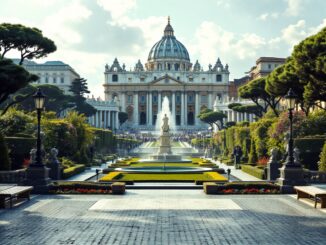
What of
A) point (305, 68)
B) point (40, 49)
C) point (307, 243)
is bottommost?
point (307, 243)

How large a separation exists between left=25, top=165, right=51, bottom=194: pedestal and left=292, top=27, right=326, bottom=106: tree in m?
19.8

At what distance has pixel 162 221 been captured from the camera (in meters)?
18.9

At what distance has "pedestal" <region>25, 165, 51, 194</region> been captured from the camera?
28172 mm

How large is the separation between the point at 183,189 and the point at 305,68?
16031 mm

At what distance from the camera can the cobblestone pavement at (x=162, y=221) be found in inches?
621

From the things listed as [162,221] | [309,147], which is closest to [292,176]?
[162,221]

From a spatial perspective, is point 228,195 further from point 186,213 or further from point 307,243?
point 307,243

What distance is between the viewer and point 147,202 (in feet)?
80.5

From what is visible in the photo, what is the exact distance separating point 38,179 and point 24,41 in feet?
90.1

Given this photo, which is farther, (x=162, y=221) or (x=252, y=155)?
(x=252, y=155)

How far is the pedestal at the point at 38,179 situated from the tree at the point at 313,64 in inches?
780

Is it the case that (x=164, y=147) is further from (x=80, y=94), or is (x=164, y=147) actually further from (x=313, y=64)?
(x=80, y=94)

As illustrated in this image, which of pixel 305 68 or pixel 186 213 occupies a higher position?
pixel 305 68

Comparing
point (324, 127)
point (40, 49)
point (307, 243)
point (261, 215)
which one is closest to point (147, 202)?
point (261, 215)
